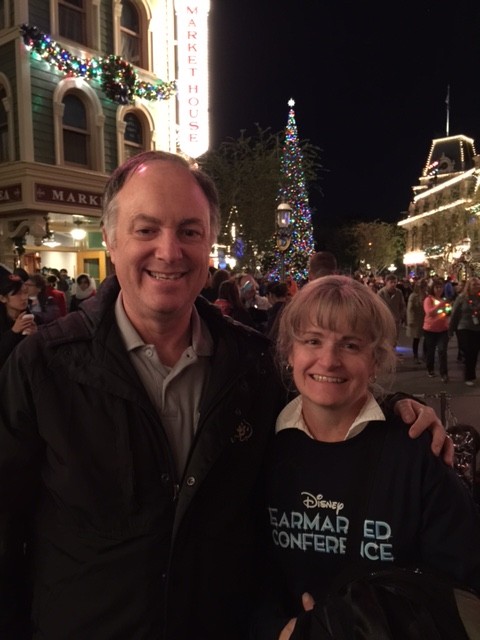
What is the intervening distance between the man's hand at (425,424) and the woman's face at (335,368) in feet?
0.49

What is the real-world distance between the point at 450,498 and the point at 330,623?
0.60 m

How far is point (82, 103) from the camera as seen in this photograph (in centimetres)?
1252

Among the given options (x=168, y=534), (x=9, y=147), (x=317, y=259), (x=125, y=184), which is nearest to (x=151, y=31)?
(x=9, y=147)

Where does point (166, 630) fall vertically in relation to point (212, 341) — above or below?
below

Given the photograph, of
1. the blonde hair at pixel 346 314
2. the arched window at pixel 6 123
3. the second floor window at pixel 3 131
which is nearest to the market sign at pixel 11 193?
the arched window at pixel 6 123

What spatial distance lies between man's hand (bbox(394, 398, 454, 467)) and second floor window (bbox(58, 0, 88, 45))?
13.1 meters

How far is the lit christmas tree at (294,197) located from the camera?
22.5 m

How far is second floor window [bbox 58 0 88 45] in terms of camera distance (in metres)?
11.8

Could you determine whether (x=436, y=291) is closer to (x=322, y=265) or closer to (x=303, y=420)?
(x=322, y=265)

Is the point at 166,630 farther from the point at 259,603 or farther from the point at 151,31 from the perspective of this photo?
the point at 151,31

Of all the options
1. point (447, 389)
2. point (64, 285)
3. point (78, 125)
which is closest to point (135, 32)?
point (78, 125)

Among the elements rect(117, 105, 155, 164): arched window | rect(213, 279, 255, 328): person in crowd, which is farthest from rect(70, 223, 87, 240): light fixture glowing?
rect(213, 279, 255, 328): person in crowd

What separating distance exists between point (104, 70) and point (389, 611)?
13148 mm

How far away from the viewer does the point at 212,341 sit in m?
1.98
